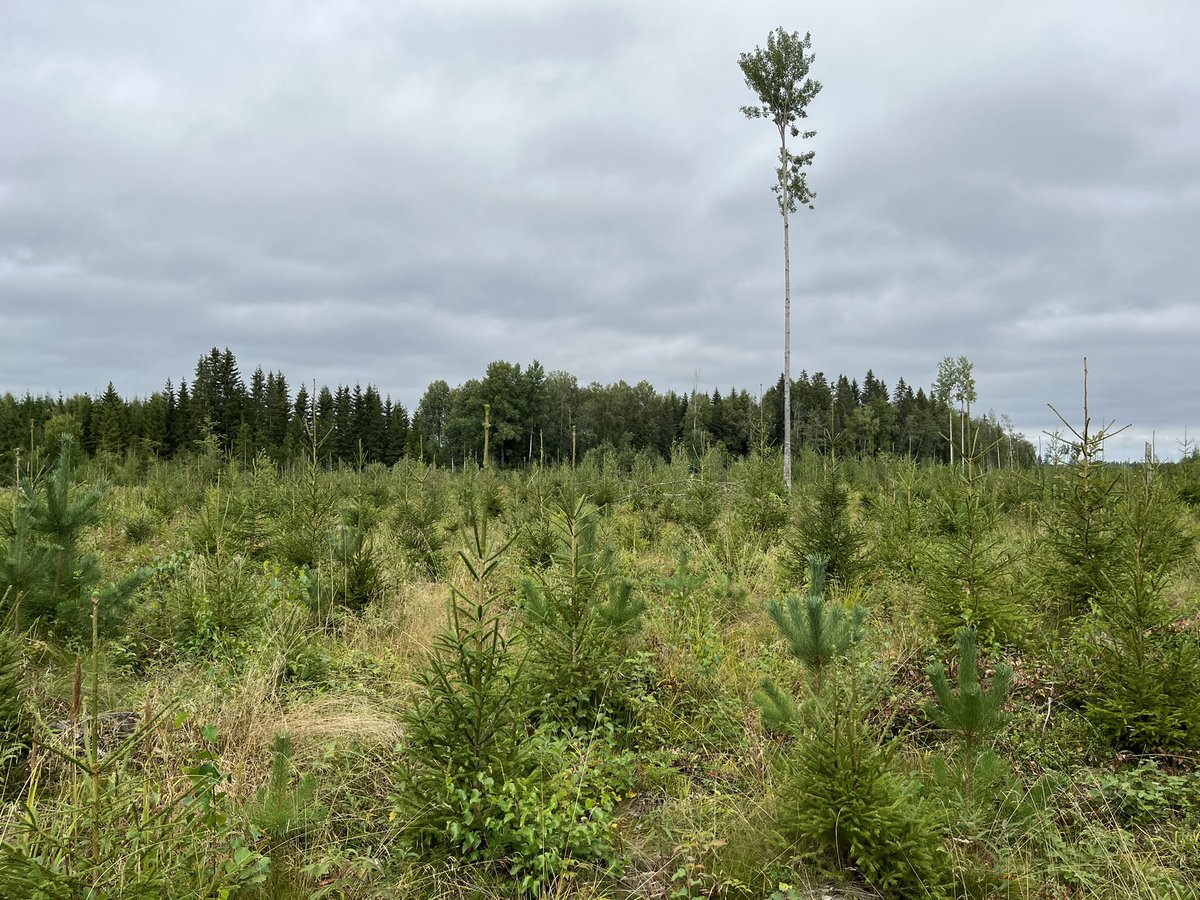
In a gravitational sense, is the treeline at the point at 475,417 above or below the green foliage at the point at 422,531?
above

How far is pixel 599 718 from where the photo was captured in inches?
162

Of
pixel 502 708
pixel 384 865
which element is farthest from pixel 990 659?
pixel 384 865

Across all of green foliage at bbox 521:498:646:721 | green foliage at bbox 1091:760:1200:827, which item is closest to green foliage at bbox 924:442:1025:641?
green foliage at bbox 1091:760:1200:827

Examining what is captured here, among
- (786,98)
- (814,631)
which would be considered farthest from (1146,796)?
(786,98)

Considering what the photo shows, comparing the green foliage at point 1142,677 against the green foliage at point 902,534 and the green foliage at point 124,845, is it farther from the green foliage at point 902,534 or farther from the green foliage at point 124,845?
the green foliage at point 124,845

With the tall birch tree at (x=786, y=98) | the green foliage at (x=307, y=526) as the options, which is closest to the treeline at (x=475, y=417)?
the tall birch tree at (x=786, y=98)

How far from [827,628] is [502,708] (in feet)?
5.21

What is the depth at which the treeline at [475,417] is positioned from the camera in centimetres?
4366

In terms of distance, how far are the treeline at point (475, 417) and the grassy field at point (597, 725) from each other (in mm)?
30623

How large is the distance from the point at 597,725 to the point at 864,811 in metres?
1.93

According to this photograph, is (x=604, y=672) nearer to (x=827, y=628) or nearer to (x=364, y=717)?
(x=364, y=717)

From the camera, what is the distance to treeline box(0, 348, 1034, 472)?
43656 millimetres

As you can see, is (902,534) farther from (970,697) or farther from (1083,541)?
(970,697)

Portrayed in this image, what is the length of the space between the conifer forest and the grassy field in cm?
3
